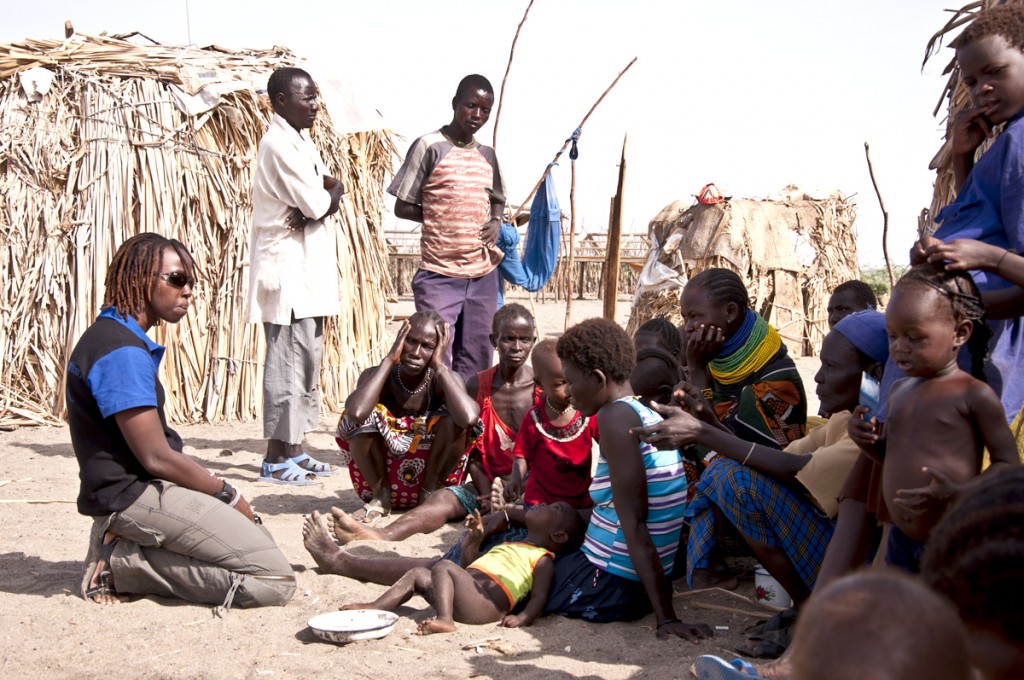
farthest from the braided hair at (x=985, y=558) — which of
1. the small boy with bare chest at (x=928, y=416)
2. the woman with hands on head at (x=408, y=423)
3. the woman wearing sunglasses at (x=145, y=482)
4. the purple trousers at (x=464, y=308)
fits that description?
the purple trousers at (x=464, y=308)

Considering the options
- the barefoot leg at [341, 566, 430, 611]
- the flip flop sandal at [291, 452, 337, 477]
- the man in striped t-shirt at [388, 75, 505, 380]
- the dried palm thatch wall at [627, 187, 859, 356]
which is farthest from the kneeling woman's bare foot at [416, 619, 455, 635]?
the dried palm thatch wall at [627, 187, 859, 356]

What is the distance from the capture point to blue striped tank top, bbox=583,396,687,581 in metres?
3.55

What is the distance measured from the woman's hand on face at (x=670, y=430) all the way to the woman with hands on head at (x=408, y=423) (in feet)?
6.23

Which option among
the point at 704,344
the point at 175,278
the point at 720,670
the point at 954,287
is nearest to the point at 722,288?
the point at 704,344

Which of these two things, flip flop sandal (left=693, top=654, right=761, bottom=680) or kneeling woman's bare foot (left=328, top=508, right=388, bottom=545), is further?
kneeling woman's bare foot (left=328, top=508, right=388, bottom=545)

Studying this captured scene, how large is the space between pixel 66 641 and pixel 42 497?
7.58ft

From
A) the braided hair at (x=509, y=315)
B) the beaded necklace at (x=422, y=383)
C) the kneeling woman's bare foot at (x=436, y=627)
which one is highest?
the braided hair at (x=509, y=315)

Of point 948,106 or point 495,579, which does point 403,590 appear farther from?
point 948,106

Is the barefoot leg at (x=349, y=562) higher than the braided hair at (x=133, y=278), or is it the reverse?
the braided hair at (x=133, y=278)

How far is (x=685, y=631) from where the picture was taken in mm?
3338

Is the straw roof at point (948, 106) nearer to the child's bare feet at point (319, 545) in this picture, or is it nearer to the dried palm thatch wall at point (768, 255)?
the child's bare feet at point (319, 545)

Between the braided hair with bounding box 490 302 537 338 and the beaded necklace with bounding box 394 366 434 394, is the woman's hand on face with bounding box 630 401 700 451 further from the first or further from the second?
the beaded necklace with bounding box 394 366 434 394

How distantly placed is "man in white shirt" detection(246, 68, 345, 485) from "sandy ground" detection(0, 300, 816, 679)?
4.87 feet

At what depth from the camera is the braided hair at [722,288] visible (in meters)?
4.20
